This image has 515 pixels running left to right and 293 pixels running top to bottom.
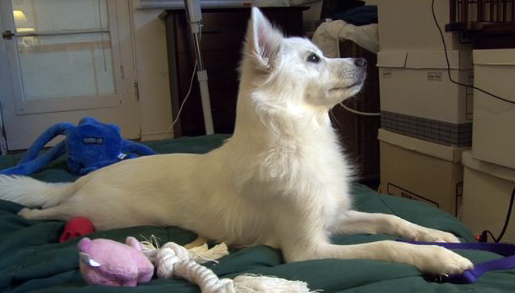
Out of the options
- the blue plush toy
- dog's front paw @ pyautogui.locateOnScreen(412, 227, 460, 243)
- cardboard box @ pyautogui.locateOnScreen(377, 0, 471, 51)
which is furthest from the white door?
dog's front paw @ pyautogui.locateOnScreen(412, 227, 460, 243)

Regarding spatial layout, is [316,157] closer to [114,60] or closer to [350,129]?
[350,129]

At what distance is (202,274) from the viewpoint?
98cm

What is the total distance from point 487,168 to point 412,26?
2.77 ft

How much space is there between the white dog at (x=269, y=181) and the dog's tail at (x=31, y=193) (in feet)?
0.13

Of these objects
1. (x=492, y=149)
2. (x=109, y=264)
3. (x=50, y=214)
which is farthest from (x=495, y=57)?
(x=50, y=214)

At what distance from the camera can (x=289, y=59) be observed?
143 cm

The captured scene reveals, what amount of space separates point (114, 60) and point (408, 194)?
336 cm

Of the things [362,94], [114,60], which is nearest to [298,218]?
[362,94]

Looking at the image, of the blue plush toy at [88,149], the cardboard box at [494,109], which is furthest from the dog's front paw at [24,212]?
the cardboard box at [494,109]

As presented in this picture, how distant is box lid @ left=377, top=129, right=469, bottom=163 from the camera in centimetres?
214

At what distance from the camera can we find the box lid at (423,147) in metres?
2.14

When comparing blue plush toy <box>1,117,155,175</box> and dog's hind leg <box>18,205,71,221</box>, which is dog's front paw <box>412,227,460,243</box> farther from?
blue plush toy <box>1,117,155,175</box>

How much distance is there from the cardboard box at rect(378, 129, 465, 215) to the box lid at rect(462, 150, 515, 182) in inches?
3.4

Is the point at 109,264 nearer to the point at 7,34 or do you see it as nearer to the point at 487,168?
the point at 487,168
